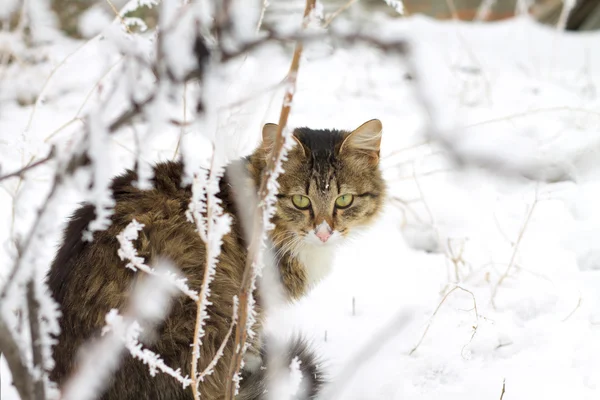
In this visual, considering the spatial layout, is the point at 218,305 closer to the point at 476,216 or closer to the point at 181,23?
the point at 181,23

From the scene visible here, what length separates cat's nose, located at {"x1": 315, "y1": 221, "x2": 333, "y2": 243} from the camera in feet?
7.61

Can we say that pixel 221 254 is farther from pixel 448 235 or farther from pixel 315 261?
pixel 448 235

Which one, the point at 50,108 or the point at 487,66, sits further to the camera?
the point at 487,66

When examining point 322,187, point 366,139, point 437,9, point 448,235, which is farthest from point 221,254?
point 437,9

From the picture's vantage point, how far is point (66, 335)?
5.50 feet

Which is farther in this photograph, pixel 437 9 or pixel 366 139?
pixel 437 9

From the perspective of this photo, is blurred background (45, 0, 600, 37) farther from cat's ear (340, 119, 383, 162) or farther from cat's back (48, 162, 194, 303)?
cat's back (48, 162, 194, 303)

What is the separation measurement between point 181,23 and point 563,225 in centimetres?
263

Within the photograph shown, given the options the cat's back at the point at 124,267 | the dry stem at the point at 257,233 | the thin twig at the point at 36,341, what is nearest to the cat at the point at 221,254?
the cat's back at the point at 124,267

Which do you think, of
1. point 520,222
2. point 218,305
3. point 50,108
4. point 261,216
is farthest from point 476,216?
point 50,108

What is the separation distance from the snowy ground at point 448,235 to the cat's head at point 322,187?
0.25 meters

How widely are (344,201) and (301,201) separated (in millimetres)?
197

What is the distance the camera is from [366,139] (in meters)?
2.46

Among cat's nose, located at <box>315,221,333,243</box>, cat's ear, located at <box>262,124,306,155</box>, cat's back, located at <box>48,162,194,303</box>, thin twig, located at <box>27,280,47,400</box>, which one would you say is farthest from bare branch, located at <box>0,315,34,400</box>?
cat's nose, located at <box>315,221,333,243</box>
